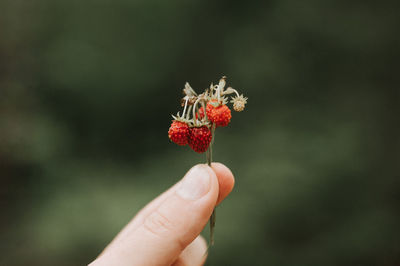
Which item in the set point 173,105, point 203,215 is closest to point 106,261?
point 203,215

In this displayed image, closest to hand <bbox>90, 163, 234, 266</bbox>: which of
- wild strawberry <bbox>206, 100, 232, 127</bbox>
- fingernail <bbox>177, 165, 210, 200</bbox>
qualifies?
fingernail <bbox>177, 165, 210, 200</bbox>

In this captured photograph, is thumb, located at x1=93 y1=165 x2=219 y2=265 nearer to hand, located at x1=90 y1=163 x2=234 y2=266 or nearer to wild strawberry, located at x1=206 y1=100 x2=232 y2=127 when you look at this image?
hand, located at x1=90 y1=163 x2=234 y2=266

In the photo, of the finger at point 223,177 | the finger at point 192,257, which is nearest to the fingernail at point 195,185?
the finger at point 223,177

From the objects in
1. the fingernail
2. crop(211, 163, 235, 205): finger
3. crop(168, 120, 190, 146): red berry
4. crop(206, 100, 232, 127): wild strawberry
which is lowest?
the fingernail

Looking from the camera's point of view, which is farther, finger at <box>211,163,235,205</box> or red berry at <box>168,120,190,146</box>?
finger at <box>211,163,235,205</box>

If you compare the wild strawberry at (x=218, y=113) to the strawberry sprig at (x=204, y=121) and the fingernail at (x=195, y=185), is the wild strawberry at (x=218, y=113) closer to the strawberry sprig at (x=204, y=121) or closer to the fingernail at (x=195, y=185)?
the strawberry sprig at (x=204, y=121)
